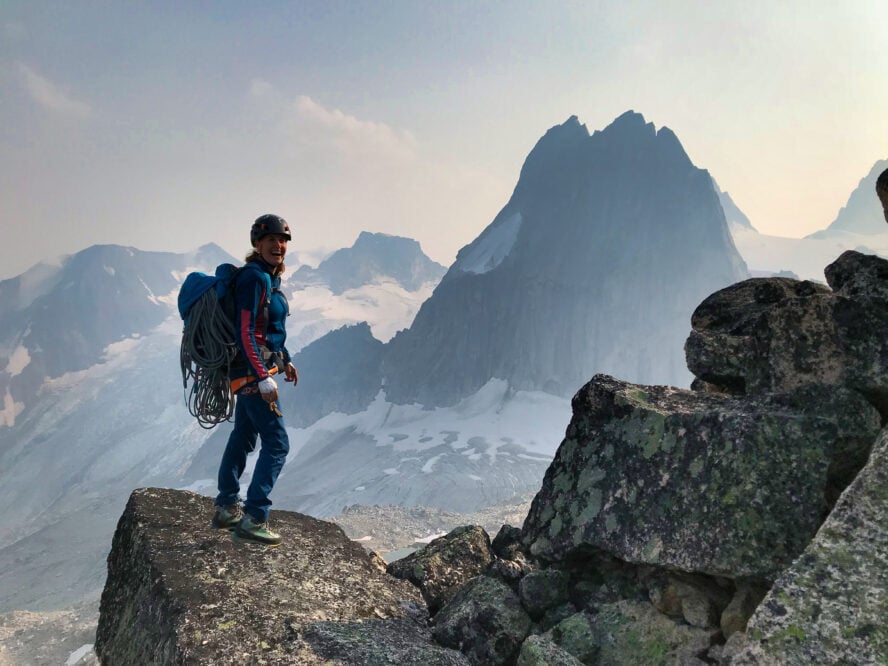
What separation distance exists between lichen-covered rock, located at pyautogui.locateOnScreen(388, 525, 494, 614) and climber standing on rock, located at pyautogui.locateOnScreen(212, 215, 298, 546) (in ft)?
8.21

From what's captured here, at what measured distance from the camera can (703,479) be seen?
670 centimetres

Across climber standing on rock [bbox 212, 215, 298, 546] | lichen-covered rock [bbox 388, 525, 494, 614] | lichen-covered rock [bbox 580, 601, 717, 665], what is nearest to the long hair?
climber standing on rock [bbox 212, 215, 298, 546]

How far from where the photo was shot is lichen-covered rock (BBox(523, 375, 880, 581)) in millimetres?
6051

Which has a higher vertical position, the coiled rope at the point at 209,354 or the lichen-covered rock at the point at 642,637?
the coiled rope at the point at 209,354

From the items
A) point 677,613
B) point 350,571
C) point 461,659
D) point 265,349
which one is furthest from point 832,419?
point 265,349

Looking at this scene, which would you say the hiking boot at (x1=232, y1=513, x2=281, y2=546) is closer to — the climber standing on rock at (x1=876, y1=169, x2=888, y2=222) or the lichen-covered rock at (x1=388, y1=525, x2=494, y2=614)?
the lichen-covered rock at (x1=388, y1=525, x2=494, y2=614)


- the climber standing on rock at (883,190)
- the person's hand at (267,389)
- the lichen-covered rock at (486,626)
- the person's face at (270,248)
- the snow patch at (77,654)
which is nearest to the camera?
the climber standing on rock at (883,190)

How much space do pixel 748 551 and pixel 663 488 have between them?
125 centimetres

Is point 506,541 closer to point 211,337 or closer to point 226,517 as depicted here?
point 226,517

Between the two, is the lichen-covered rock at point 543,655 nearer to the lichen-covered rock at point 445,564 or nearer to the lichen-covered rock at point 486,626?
the lichen-covered rock at point 486,626

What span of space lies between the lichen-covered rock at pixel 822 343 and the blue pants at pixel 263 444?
7.37 m

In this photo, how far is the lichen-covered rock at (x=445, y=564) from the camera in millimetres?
8875

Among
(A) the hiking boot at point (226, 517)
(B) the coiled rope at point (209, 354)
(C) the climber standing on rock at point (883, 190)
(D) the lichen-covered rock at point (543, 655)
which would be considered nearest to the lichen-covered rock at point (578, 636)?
(D) the lichen-covered rock at point (543, 655)

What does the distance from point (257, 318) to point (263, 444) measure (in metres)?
2.19
